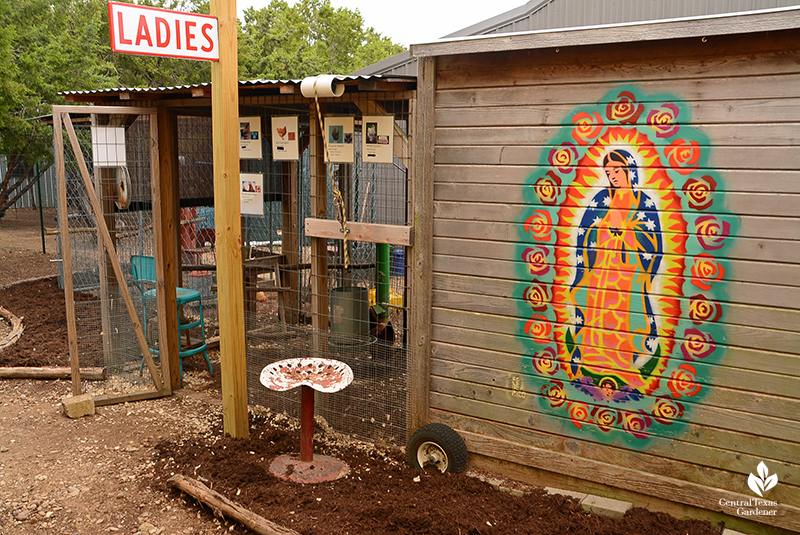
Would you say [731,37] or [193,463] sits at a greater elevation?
[731,37]

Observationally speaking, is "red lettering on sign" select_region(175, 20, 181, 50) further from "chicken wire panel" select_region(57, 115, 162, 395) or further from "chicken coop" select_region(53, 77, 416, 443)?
"chicken wire panel" select_region(57, 115, 162, 395)

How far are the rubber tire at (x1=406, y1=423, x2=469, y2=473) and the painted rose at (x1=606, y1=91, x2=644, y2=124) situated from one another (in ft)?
8.16

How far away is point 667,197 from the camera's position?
12.9 feet

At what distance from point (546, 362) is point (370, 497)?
5.04ft

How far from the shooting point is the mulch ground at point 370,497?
12.9 ft

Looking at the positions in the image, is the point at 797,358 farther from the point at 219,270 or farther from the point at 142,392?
the point at 142,392

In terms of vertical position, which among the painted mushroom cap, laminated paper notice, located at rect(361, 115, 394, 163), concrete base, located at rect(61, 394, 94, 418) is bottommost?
concrete base, located at rect(61, 394, 94, 418)

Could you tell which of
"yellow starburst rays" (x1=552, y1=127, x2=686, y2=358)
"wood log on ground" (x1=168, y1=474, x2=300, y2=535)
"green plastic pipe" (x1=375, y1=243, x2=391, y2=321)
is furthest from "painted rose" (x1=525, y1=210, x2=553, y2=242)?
"green plastic pipe" (x1=375, y1=243, x2=391, y2=321)

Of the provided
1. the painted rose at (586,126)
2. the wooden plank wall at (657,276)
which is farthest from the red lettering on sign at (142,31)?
the painted rose at (586,126)

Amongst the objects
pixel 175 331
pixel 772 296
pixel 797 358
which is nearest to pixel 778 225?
pixel 772 296

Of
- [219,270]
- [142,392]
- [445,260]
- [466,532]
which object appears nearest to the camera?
[466,532]

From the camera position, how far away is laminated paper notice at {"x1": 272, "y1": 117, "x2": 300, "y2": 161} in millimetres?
5559

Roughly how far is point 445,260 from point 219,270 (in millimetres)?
1809

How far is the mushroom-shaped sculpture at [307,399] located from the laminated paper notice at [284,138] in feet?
6.15
